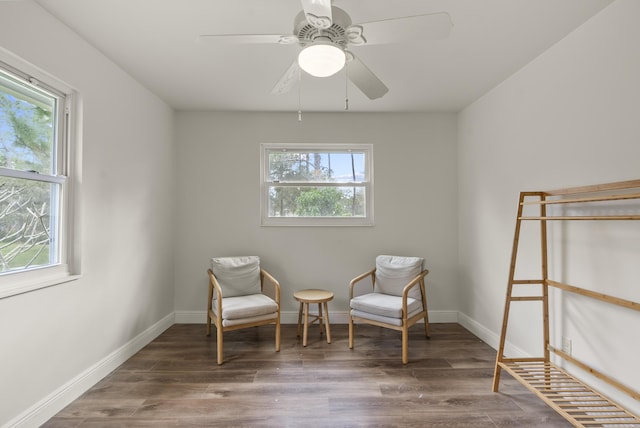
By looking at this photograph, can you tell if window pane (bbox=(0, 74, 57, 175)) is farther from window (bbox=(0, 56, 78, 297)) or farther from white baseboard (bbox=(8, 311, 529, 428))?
white baseboard (bbox=(8, 311, 529, 428))

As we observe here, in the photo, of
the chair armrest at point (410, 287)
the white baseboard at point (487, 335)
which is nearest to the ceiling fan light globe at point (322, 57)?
the chair armrest at point (410, 287)

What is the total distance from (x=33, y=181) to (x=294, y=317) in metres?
2.64

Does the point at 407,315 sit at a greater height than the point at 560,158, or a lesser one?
lesser

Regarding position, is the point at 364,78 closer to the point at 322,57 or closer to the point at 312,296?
the point at 322,57

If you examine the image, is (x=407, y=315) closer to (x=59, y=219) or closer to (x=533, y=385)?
(x=533, y=385)

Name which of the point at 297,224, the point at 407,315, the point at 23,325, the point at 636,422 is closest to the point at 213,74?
the point at 297,224

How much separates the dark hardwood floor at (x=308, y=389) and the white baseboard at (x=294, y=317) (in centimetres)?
46

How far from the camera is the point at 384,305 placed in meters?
2.90

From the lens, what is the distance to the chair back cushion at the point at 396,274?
3.21 meters

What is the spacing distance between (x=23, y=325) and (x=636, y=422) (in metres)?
3.28

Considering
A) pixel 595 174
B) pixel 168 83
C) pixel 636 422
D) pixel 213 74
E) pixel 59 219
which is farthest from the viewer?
pixel 168 83

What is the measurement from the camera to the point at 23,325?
70.1 inches

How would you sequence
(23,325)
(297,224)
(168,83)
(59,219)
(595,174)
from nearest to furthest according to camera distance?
1. (23,325)
2. (595,174)
3. (59,219)
4. (168,83)
5. (297,224)

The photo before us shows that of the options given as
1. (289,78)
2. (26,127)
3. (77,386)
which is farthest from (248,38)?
(77,386)
